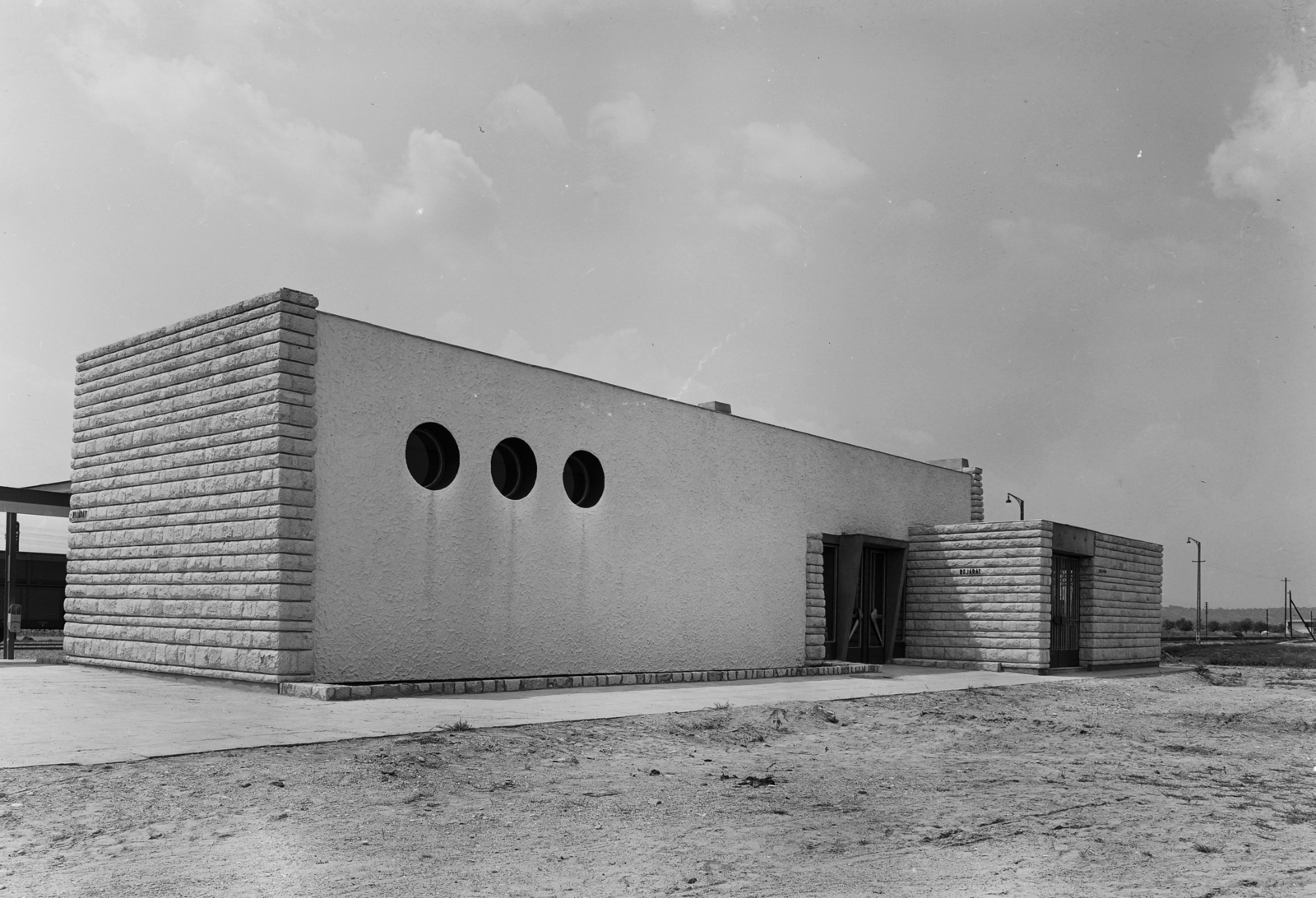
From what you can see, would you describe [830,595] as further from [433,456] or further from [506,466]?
[433,456]

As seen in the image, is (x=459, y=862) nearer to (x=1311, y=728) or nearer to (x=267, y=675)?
(x=267, y=675)

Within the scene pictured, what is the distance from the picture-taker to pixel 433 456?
47.7 feet

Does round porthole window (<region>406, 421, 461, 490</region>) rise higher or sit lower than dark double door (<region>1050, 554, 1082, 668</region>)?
higher

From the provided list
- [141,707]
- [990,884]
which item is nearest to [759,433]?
[141,707]

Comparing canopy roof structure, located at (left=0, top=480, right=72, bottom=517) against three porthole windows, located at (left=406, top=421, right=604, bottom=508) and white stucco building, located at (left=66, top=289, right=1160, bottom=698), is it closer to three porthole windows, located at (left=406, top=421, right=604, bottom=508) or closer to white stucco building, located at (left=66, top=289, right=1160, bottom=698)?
white stucco building, located at (left=66, top=289, right=1160, bottom=698)

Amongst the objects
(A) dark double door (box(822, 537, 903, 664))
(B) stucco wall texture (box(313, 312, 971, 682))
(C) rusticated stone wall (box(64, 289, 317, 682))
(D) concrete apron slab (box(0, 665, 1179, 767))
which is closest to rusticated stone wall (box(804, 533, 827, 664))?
(B) stucco wall texture (box(313, 312, 971, 682))

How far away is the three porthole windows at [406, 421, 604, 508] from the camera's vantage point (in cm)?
1438

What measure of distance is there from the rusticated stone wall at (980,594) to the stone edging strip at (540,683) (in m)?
2.76

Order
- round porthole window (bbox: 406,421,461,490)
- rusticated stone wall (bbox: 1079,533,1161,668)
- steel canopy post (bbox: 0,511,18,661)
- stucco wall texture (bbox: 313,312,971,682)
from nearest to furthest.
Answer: stucco wall texture (bbox: 313,312,971,682) → round porthole window (bbox: 406,421,461,490) → steel canopy post (bbox: 0,511,18,661) → rusticated stone wall (bbox: 1079,533,1161,668)

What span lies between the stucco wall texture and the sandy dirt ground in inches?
172

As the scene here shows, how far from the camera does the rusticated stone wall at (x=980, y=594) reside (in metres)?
21.0

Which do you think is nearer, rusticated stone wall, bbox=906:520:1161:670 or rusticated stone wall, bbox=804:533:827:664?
rusticated stone wall, bbox=804:533:827:664

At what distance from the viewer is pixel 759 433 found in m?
20.0

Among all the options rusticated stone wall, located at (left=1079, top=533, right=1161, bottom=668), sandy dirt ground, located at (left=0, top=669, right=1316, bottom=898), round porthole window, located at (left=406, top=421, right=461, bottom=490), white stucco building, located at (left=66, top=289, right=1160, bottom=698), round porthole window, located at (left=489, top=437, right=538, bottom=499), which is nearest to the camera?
sandy dirt ground, located at (left=0, top=669, right=1316, bottom=898)
